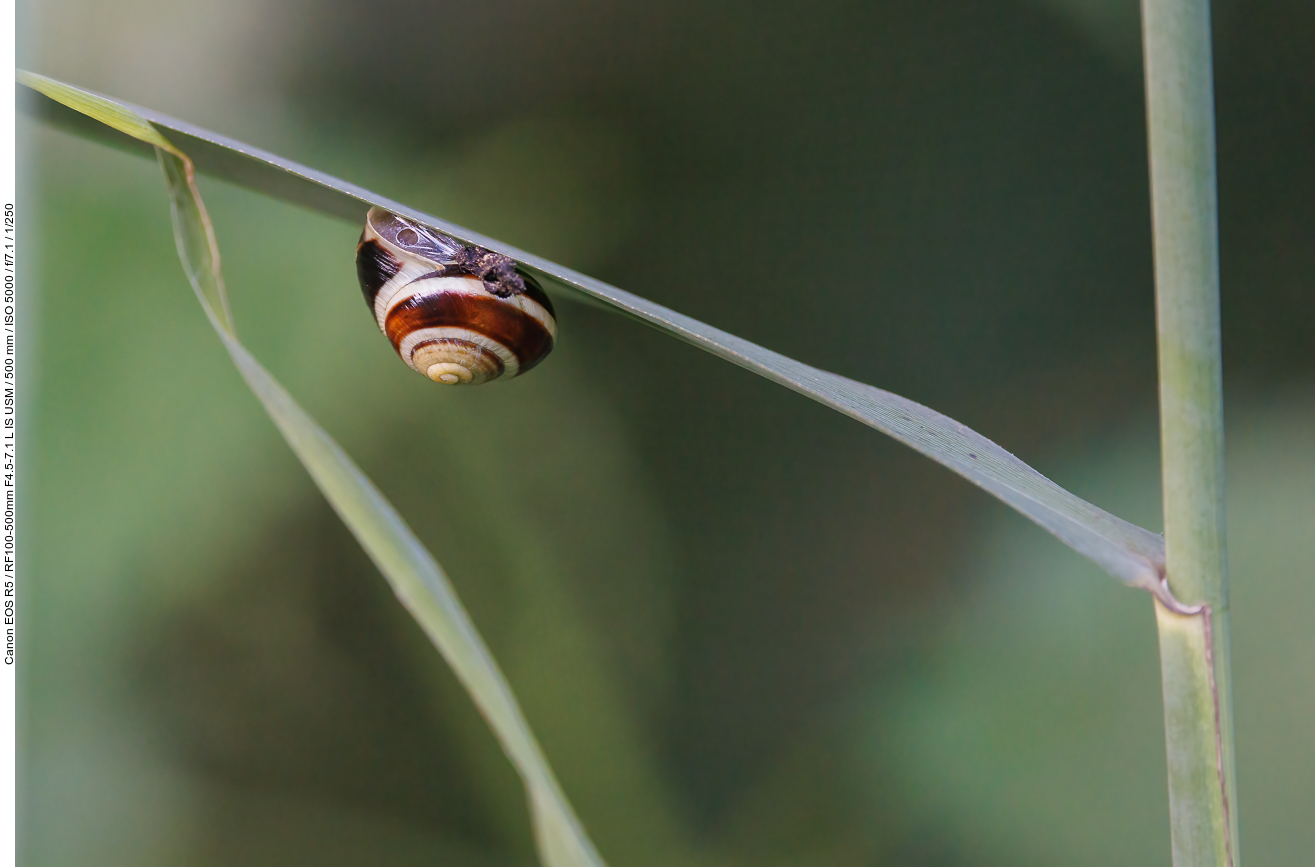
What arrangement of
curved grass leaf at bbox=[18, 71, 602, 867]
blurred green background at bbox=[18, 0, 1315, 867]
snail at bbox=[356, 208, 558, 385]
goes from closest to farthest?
1. curved grass leaf at bbox=[18, 71, 602, 867]
2. snail at bbox=[356, 208, 558, 385]
3. blurred green background at bbox=[18, 0, 1315, 867]

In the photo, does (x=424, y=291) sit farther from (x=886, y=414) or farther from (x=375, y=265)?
(x=886, y=414)

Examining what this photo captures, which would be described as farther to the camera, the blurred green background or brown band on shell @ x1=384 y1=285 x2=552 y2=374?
the blurred green background

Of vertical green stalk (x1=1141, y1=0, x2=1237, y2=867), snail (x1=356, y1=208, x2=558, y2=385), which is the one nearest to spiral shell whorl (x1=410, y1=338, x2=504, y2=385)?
snail (x1=356, y1=208, x2=558, y2=385)

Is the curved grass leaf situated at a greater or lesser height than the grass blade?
lesser

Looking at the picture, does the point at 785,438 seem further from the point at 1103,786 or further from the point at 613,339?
the point at 1103,786

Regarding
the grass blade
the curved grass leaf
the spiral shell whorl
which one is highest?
the spiral shell whorl

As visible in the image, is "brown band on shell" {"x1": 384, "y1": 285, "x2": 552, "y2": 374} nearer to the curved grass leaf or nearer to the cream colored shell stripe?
the cream colored shell stripe

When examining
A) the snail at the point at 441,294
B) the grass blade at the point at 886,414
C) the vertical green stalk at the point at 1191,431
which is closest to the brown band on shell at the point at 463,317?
the snail at the point at 441,294

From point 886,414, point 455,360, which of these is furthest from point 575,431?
point 886,414
